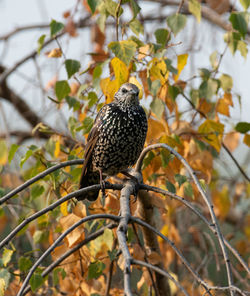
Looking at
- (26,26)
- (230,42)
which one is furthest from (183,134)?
(26,26)

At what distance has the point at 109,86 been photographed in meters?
2.35

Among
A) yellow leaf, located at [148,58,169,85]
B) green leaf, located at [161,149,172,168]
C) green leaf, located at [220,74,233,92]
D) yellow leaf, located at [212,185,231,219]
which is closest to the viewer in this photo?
yellow leaf, located at [148,58,169,85]

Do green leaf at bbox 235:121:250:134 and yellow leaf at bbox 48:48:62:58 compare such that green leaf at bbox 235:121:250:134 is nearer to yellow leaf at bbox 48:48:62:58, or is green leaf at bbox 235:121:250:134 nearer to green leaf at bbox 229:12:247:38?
green leaf at bbox 229:12:247:38

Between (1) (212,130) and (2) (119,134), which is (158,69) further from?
(2) (119,134)

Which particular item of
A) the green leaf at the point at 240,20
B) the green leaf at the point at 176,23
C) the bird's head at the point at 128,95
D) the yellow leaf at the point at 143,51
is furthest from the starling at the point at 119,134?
the green leaf at the point at 240,20

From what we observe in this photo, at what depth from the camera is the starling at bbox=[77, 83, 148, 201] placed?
2.77 m

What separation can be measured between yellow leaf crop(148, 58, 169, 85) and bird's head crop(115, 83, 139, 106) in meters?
0.40

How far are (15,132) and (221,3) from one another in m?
2.49

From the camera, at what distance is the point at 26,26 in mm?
4613

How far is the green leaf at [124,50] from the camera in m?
2.22

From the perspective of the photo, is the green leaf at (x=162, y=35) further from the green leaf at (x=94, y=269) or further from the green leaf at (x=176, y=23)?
the green leaf at (x=94, y=269)

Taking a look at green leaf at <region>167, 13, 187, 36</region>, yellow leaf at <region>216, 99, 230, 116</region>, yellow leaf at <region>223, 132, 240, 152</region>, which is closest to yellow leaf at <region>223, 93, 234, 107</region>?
yellow leaf at <region>216, 99, 230, 116</region>

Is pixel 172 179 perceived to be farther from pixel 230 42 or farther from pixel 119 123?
pixel 230 42

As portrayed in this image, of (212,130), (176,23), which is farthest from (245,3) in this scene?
(212,130)
